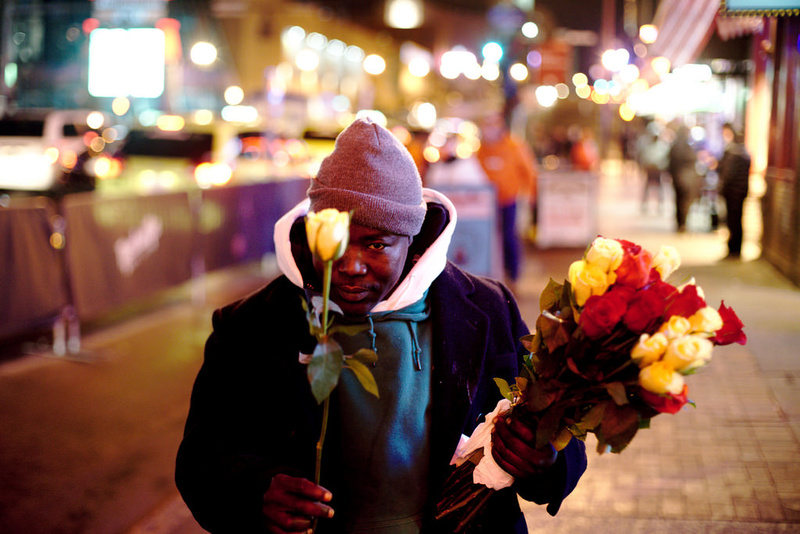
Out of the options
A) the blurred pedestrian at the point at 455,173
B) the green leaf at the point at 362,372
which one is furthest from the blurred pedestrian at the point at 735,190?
the green leaf at the point at 362,372

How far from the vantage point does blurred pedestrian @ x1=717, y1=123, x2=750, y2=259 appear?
1323 centimetres

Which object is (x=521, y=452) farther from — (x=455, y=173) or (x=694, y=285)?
(x=455, y=173)

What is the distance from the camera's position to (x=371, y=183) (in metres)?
2.14

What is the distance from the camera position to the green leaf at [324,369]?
168 centimetres

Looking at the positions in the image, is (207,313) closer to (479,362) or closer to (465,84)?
(479,362)

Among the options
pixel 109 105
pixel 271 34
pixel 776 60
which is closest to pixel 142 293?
pixel 776 60

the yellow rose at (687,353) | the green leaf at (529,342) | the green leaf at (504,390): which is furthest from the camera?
the green leaf at (504,390)

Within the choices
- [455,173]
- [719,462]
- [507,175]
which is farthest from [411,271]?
[507,175]

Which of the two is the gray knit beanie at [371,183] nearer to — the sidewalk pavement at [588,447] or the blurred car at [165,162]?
the sidewalk pavement at [588,447]

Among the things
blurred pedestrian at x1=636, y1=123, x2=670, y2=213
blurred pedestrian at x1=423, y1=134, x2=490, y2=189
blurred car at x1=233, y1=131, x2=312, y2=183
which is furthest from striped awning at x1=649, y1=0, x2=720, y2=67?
blurred pedestrian at x1=636, y1=123, x2=670, y2=213

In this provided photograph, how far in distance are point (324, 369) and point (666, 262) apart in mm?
802

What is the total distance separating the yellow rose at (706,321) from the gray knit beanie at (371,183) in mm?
810

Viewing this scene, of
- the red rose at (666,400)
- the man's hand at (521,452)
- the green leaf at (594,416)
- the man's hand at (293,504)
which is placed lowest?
the man's hand at (293,504)

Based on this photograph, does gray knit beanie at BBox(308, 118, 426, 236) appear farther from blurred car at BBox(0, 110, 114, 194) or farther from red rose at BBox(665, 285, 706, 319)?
blurred car at BBox(0, 110, 114, 194)
